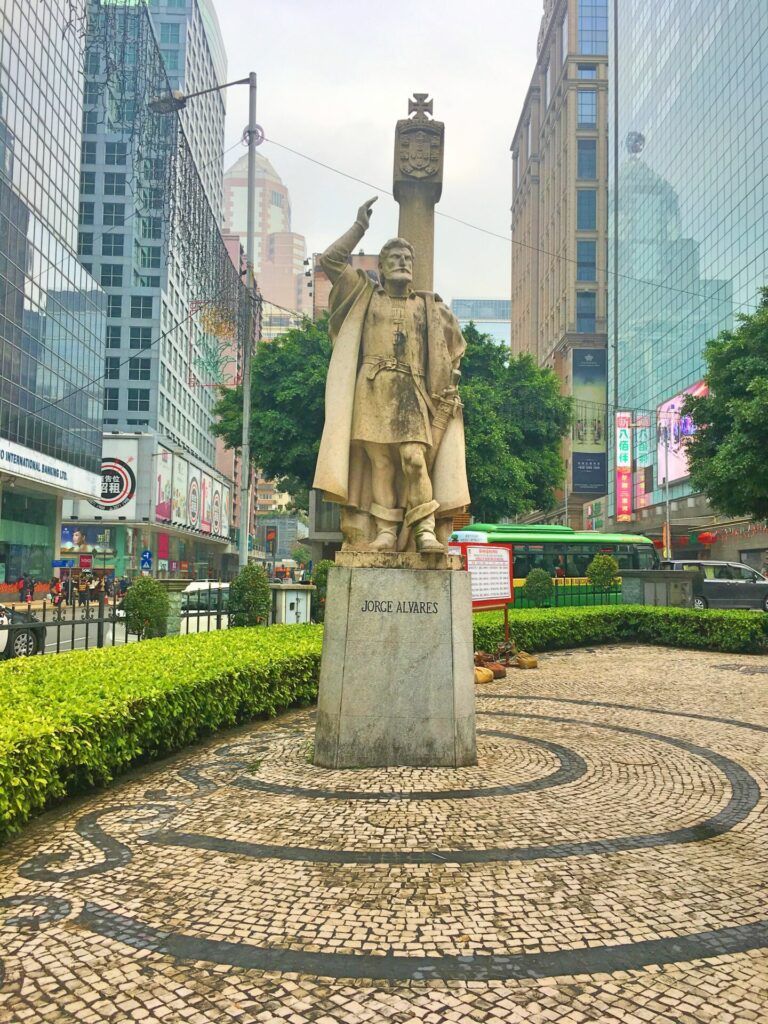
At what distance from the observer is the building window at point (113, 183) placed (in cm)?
5947

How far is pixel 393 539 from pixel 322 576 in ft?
27.5

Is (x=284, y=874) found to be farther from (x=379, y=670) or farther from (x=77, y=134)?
(x=77, y=134)

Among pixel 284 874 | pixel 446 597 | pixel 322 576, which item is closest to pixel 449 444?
pixel 446 597

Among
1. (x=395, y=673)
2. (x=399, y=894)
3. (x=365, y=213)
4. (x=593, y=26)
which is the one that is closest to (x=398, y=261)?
(x=365, y=213)

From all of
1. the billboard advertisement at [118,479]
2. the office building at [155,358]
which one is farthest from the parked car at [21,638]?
the billboard advertisement at [118,479]

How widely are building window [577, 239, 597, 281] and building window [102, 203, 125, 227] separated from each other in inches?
1686

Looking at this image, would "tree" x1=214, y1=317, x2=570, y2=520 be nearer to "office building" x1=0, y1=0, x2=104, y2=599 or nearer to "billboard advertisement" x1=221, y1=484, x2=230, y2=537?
"office building" x1=0, y1=0, x2=104, y2=599

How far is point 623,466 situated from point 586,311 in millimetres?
23004

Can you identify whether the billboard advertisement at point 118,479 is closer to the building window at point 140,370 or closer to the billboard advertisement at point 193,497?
the billboard advertisement at point 193,497

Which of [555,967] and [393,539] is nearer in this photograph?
[555,967]

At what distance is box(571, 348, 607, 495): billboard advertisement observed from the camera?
64.4 meters

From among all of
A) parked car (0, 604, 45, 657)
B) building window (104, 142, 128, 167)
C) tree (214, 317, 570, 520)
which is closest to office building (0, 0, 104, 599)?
tree (214, 317, 570, 520)

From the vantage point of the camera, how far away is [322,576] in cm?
1491

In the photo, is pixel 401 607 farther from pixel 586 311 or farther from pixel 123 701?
pixel 586 311
